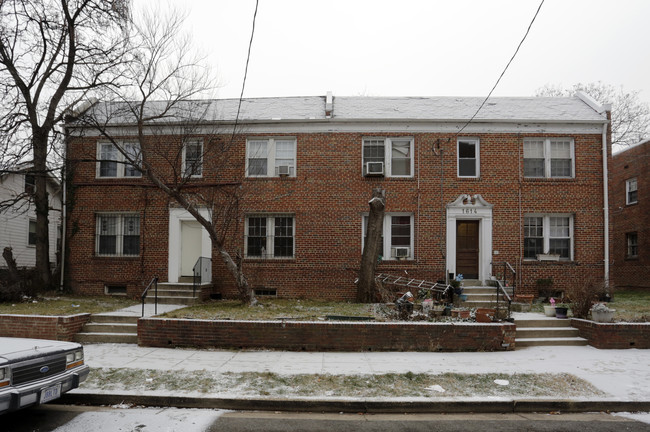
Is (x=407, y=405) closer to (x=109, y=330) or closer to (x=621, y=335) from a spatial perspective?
(x=621, y=335)

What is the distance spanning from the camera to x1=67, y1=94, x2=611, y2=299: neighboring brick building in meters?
15.6

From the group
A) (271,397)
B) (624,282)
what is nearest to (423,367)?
(271,397)

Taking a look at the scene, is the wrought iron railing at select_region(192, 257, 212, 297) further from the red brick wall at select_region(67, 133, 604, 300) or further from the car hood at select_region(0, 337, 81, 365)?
→ the car hood at select_region(0, 337, 81, 365)

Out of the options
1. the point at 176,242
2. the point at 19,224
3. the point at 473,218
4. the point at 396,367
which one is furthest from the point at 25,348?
the point at 19,224

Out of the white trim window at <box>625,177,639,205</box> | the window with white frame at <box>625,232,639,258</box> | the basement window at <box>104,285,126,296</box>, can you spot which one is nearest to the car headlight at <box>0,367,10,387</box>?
the basement window at <box>104,285,126,296</box>

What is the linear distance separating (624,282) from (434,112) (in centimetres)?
1330

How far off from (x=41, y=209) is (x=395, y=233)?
12.1m

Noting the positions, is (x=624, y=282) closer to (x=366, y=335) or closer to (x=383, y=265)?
(x=383, y=265)

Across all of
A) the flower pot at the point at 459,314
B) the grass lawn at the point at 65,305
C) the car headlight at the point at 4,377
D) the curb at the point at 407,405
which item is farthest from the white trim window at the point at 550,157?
the car headlight at the point at 4,377

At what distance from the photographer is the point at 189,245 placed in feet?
53.2

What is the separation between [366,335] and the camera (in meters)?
9.45

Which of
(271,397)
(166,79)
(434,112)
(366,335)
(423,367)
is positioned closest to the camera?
(271,397)

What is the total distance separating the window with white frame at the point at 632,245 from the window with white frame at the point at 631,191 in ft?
5.15

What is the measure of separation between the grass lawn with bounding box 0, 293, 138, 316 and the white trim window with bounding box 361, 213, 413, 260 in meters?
8.09
